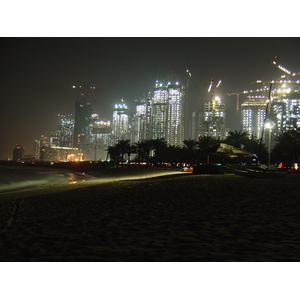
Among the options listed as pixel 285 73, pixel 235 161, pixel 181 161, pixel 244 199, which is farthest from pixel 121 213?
pixel 285 73

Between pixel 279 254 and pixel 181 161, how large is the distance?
201 feet

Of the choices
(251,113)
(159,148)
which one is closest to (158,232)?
(159,148)

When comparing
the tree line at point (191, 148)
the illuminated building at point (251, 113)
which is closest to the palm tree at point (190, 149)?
the tree line at point (191, 148)

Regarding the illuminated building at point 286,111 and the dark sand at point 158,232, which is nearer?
the dark sand at point 158,232

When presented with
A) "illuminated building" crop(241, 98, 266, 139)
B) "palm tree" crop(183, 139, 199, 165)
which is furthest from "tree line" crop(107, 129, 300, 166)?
"illuminated building" crop(241, 98, 266, 139)

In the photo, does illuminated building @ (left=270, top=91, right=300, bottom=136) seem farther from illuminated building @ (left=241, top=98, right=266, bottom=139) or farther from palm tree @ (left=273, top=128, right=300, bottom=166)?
palm tree @ (left=273, top=128, right=300, bottom=166)

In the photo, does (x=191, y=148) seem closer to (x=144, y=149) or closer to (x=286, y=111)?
(x=144, y=149)

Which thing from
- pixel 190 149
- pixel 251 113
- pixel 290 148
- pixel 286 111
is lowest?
pixel 290 148

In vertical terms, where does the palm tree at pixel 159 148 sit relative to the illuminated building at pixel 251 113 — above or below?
below

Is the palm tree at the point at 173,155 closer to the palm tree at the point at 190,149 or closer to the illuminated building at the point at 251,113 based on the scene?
the palm tree at the point at 190,149

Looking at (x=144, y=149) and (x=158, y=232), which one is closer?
(x=158, y=232)

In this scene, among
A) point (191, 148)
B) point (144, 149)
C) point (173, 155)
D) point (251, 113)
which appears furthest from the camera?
point (251, 113)

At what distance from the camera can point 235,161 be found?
4212cm
